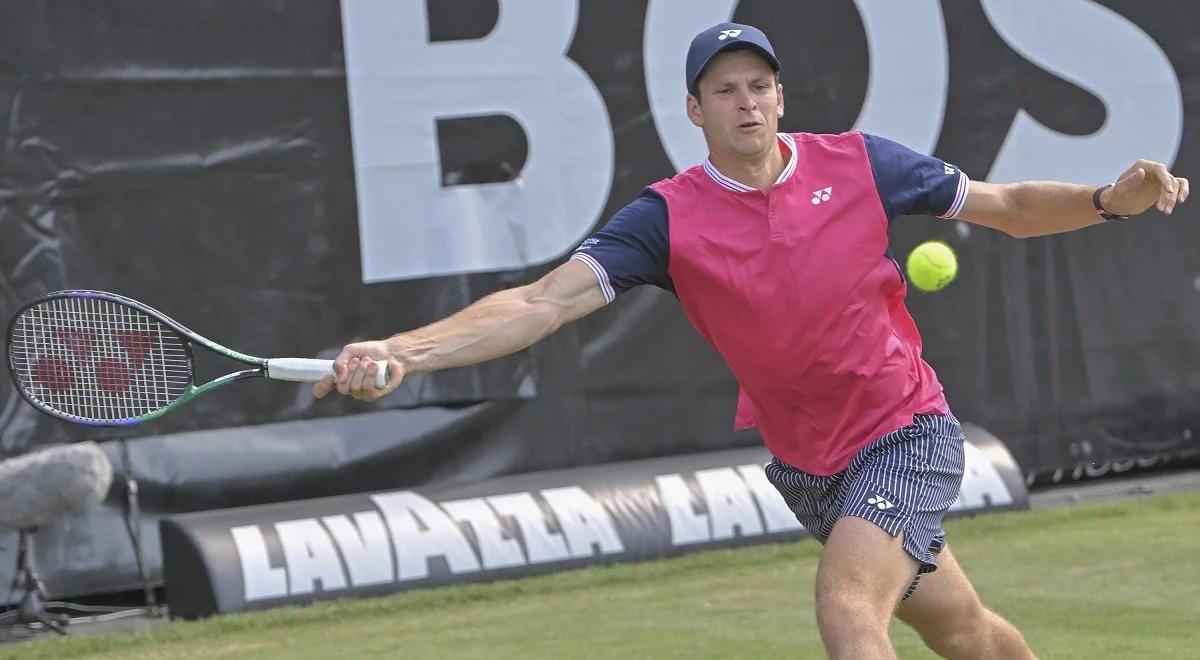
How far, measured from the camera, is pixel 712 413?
786 cm

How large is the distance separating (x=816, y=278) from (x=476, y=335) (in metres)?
0.75

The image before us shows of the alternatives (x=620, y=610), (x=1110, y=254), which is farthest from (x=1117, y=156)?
(x=620, y=610)

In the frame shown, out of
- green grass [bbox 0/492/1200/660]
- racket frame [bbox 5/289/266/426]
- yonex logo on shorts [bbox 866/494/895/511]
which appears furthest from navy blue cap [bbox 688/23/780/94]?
green grass [bbox 0/492/1200/660]

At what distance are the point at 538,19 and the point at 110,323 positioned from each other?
3334 mm

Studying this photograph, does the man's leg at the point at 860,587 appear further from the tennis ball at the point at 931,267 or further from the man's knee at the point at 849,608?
the tennis ball at the point at 931,267

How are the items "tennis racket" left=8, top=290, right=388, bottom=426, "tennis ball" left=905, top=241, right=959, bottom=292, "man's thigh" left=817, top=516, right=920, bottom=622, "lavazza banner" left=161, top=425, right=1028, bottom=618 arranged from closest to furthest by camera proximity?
"man's thigh" left=817, top=516, right=920, bottom=622, "tennis racket" left=8, top=290, right=388, bottom=426, "tennis ball" left=905, top=241, right=959, bottom=292, "lavazza banner" left=161, top=425, right=1028, bottom=618

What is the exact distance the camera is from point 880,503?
12.4 ft

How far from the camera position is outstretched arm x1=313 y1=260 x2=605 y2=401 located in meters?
3.49

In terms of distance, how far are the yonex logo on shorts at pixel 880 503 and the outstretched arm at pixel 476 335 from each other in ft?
2.34

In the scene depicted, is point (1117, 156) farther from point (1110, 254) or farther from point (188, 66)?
point (188, 66)

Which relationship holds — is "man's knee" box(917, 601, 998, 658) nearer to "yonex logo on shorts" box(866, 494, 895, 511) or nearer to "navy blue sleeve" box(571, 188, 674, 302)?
"yonex logo on shorts" box(866, 494, 895, 511)

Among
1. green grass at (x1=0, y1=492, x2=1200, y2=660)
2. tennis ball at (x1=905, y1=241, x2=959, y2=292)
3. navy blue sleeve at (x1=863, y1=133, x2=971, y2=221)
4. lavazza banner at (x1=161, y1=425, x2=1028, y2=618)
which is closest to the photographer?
navy blue sleeve at (x1=863, y1=133, x2=971, y2=221)

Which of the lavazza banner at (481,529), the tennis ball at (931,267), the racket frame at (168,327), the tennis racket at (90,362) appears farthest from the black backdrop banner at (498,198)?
the racket frame at (168,327)

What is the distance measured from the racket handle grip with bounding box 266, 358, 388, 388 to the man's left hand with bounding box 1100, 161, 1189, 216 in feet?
5.20
